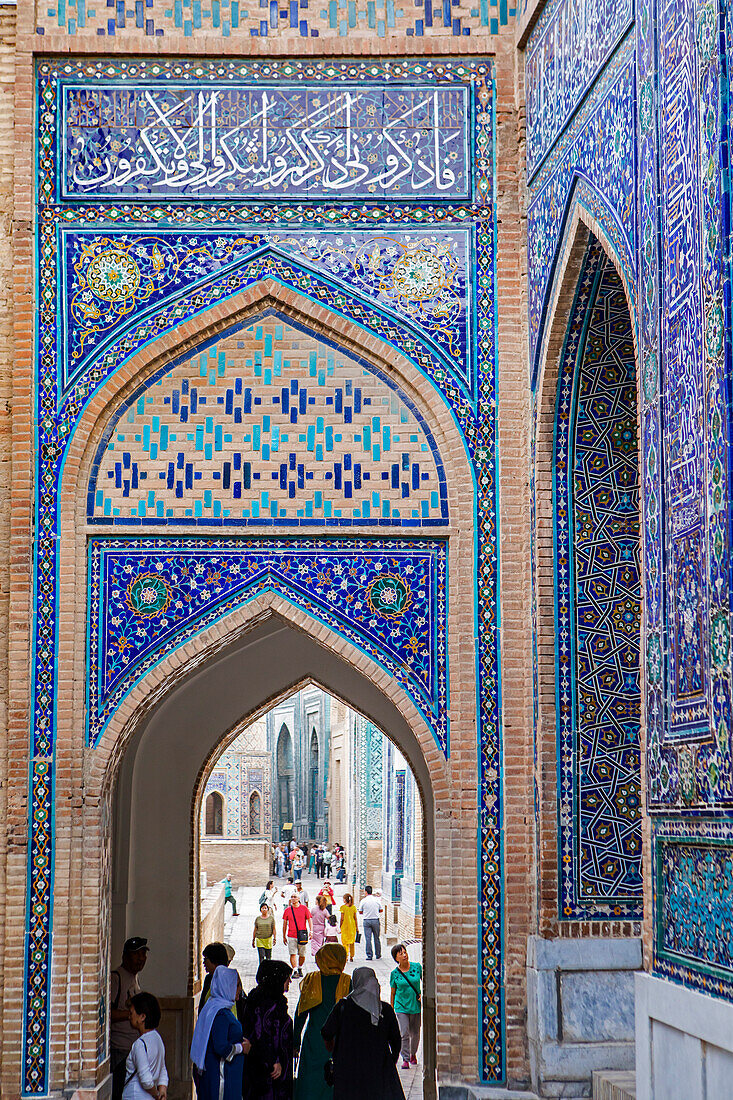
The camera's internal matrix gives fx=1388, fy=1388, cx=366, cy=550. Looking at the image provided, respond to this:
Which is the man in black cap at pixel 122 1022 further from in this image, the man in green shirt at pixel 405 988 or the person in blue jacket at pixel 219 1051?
the man in green shirt at pixel 405 988

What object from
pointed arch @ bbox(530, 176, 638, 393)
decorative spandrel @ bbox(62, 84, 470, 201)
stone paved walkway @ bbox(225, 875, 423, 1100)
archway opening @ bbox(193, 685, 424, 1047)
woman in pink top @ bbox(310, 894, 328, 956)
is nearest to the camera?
pointed arch @ bbox(530, 176, 638, 393)

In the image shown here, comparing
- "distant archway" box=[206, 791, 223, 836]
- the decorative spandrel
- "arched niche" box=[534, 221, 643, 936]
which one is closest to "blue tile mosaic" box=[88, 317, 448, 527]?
"arched niche" box=[534, 221, 643, 936]

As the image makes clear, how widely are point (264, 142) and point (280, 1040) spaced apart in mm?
3852

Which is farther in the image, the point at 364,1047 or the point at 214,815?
the point at 214,815

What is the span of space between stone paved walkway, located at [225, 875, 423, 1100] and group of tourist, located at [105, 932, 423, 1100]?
2653 mm

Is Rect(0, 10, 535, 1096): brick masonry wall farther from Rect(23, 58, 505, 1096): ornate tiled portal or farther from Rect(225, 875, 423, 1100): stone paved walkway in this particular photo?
Rect(225, 875, 423, 1100): stone paved walkway

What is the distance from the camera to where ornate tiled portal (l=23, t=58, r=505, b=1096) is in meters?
6.07

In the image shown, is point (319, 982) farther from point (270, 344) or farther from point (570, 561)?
point (270, 344)

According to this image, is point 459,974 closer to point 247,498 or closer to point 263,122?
point 247,498

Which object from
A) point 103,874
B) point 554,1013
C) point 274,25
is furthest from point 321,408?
point 554,1013

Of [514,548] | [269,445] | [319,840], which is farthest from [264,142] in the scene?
[319,840]

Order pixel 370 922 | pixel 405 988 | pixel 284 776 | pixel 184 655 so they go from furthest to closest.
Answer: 1. pixel 284 776
2. pixel 370 922
3. pixel 405 988
4. pixel 184 655

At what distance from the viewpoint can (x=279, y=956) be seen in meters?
14.4

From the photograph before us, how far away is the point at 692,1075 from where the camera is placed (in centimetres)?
353
